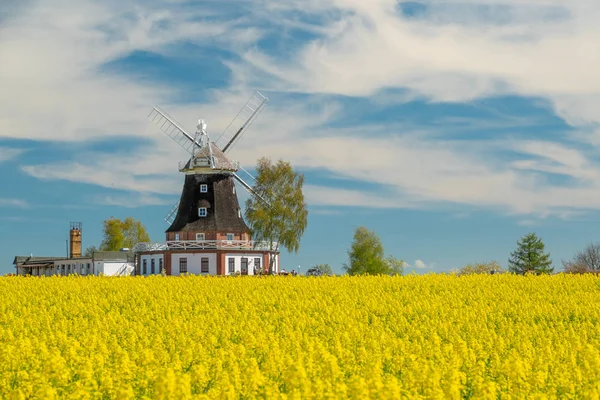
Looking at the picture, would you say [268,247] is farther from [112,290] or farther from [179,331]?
[179,331]

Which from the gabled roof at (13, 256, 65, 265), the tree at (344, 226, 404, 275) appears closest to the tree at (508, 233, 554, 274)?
the tree at (344, 226, 404, 275)

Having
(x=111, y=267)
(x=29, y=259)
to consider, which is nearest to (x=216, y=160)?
Answer: (x=111, y=267)

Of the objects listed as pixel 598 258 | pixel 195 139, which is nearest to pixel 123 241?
pixel 195 139

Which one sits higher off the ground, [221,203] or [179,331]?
[221,203]

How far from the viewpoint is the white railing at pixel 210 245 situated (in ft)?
237

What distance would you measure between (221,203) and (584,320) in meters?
53.3

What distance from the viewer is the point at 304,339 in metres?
16.3

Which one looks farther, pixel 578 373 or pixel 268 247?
pixel 268 247

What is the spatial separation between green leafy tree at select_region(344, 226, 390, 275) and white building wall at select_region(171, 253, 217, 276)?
918 inches

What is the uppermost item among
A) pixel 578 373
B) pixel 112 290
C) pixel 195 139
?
pixel 195 139

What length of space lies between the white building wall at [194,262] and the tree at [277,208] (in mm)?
5503

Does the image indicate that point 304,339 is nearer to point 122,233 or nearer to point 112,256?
point 112,256

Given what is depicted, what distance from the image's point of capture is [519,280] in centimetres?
3638

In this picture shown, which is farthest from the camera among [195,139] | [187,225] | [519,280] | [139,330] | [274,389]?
[195,139]
